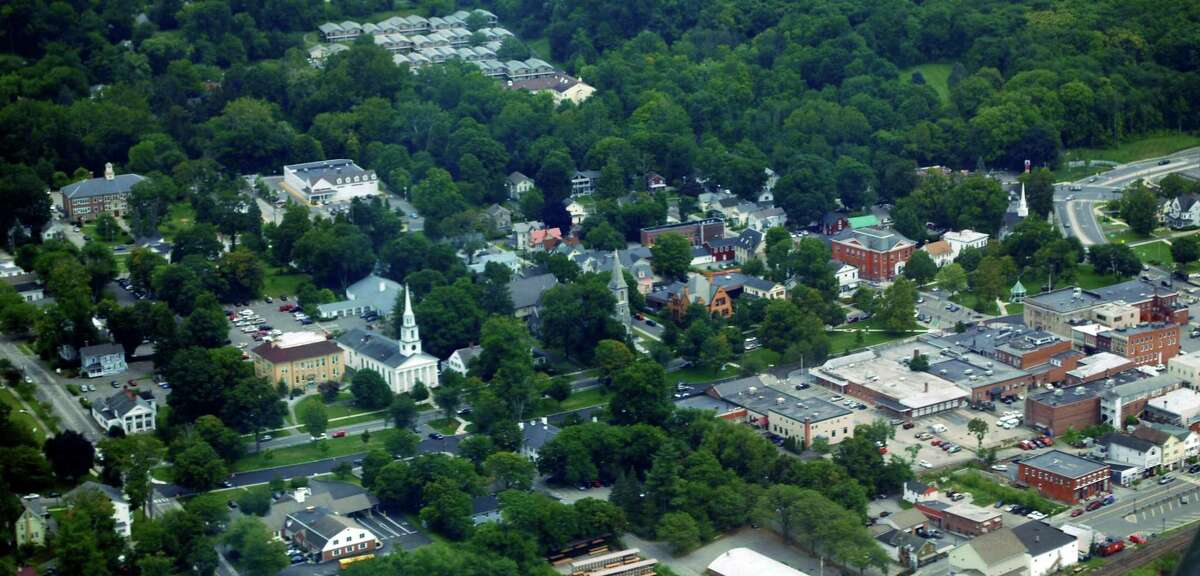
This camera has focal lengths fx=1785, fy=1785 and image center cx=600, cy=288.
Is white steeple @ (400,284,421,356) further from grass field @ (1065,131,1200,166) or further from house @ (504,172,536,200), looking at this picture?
grass field @ (1065,131,1200,166)

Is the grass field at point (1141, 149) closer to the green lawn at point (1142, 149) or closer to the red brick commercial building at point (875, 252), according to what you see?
the green lawn at point (1142, 149)

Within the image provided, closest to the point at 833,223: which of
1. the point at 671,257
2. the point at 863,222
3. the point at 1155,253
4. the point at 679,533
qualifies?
the point at 863,222

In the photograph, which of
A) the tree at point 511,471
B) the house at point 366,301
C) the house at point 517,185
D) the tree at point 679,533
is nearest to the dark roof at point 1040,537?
the tree at point 679,533

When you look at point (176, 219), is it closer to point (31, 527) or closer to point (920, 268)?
point (31, 527)

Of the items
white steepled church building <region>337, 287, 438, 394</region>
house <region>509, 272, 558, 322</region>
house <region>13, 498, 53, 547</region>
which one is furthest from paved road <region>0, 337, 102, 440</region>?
house <region>509, 272, 558, 322</region>

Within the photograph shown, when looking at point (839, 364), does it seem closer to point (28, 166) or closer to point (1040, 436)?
point (1040, 436)
